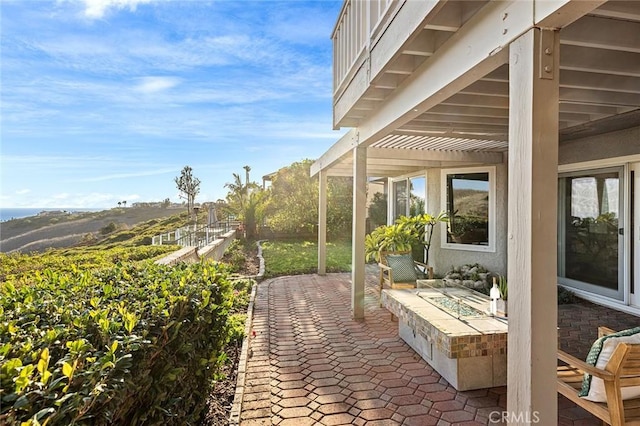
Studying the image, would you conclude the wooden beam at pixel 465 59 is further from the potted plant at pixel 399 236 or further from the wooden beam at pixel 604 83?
the potted plant at pixel 399 236

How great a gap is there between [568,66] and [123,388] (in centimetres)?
353

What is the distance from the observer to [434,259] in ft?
28.0

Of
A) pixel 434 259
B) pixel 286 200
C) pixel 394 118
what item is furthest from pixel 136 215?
pixel 394 118

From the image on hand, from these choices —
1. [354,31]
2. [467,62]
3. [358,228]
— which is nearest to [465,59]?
[467,62]

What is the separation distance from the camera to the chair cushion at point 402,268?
6340mm

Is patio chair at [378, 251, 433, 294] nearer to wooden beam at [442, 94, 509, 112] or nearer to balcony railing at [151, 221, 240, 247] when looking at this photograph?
wooden beam at [442, 94, 509, 112]

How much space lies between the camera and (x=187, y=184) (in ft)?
119

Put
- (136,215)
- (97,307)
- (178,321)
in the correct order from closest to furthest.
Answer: (97,307) < (178,321) < (136,215)

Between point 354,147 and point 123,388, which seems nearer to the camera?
point 123,388

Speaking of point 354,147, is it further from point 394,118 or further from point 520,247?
point 520,247

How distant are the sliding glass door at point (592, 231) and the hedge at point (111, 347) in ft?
20.2

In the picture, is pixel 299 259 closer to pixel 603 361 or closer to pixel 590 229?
pixel 590 229

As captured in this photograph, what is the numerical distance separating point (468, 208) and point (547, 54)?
6.64 meters

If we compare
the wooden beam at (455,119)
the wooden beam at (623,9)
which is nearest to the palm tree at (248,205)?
the wooden beam at (455,119)
